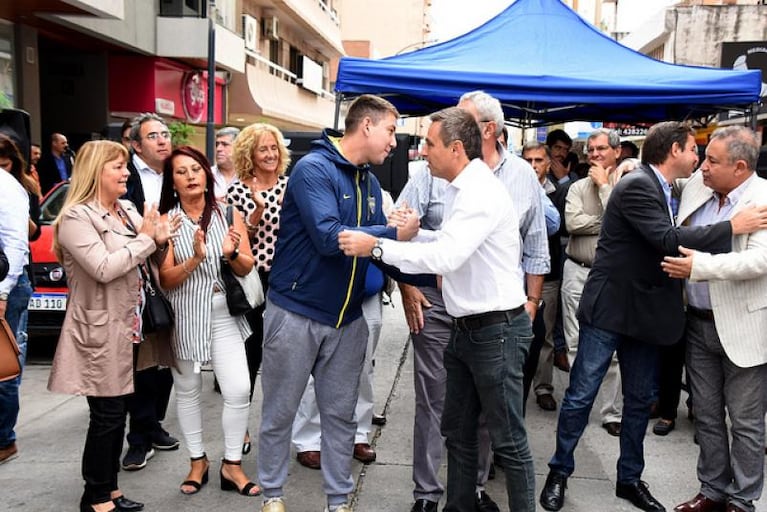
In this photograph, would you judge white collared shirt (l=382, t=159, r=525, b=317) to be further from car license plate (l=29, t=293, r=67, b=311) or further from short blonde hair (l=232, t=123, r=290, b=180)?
car license plate (l=29, t=293, r=67, b=311)

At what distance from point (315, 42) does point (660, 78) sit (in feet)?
94.2

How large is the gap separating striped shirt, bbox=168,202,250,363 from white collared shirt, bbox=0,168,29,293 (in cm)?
96

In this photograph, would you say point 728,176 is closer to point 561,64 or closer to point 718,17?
point 561,64

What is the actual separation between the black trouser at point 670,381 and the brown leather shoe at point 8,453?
454 cm

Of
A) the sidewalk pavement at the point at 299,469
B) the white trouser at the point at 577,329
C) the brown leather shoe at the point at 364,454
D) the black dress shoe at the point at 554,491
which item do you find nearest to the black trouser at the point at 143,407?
the sidewalk pavement at the point at 299,469

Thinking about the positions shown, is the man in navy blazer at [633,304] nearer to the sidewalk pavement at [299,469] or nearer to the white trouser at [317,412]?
the sidewalk pavement at [299,469]

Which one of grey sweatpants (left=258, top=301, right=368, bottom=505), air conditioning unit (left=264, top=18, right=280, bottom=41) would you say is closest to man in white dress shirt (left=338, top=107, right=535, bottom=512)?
grey sweatpants (left=258, top=301, right=368, bottom=505)

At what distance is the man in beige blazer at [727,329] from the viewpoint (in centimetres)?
356

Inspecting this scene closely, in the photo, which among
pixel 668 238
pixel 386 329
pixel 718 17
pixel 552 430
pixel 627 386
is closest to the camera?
pixel 668 238

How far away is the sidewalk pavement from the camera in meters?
4.02

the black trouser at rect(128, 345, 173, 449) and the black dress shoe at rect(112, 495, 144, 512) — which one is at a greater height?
the black trouser at rect(128, 345, 173, 449)

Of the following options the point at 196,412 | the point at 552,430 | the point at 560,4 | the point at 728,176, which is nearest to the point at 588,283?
the point at 728,176

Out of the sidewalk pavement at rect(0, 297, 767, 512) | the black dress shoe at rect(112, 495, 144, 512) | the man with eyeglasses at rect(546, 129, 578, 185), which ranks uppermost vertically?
the man with eyeglasses at rect(546, 129, 578, 185)

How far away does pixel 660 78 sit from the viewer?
6129 mm
